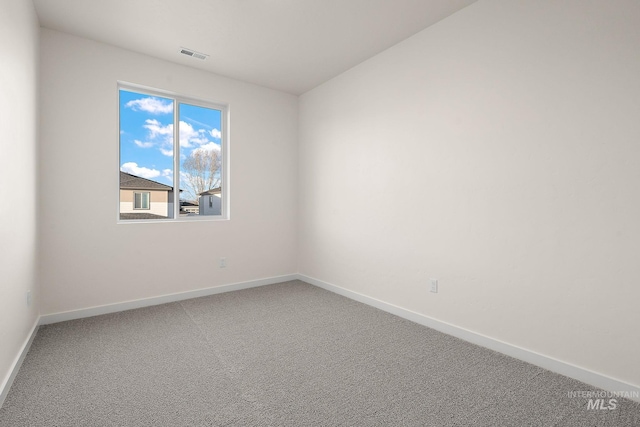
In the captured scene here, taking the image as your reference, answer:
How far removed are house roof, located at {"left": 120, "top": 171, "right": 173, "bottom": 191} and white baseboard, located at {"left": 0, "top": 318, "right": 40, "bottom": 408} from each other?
59.7 inches

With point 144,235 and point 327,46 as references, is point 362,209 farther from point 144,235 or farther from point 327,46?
point 144,235

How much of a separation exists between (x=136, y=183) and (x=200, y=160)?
30.9 inches

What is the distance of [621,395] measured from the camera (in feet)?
5.97

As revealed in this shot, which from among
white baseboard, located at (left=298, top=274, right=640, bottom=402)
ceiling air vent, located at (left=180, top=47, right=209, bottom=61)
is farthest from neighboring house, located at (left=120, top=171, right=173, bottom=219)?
white baseboard, located at (left=298, top=274, right=640, bottom=402)

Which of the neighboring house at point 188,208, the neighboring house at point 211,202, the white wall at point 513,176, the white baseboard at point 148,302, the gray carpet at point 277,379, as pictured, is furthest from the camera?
the neighboring house at point 211,202

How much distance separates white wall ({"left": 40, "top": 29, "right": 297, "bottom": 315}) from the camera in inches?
115

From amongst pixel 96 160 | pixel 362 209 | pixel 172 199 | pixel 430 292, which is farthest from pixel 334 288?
pixel 96 160

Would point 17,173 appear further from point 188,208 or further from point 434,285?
point 434,285

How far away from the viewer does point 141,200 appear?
353 cm

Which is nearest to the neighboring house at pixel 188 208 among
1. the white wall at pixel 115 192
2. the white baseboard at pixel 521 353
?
Result: the white wall at pixel 115 192

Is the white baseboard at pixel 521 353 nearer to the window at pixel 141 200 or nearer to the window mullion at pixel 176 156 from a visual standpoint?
the window mullion at pixel 176 156

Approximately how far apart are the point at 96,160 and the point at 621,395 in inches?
178

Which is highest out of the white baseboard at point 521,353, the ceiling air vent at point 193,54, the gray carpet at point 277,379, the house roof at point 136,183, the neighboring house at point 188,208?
the ceiling air vent at point 193,54

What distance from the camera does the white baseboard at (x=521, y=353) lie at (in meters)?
1.85
